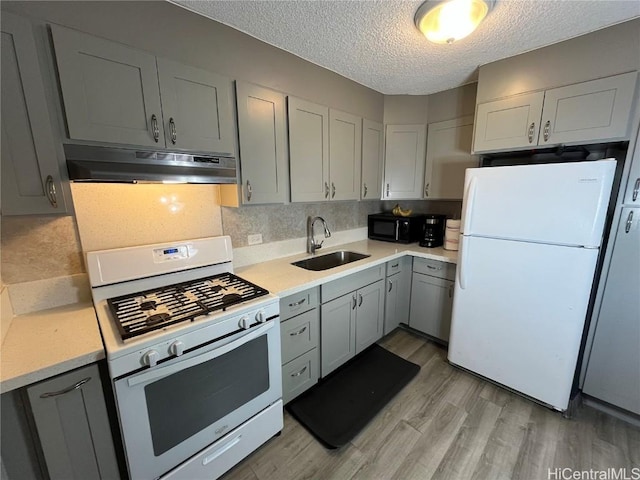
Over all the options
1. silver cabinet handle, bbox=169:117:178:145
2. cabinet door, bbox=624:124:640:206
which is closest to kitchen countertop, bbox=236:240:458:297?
silver cabinet handle, bbox=169:117:178:145

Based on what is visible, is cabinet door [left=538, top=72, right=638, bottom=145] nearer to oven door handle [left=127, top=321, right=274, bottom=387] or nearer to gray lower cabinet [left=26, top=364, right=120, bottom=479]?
oven door handle [left=127, top=321, right=274, bottom=387]

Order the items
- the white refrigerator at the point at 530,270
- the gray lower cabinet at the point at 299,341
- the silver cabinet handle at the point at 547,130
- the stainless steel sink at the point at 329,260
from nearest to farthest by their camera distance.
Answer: the white refrigerator at the point at 530,270, the gray lower cabinet at the point at 299,341, the silver cabinet handle at the point at 547,130, the stainless steel sink at the point at 329,260

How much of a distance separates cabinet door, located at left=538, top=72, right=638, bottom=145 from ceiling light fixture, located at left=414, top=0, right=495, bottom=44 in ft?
2.86

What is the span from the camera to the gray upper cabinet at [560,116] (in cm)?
155

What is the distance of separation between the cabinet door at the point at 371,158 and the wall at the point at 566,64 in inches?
34.3

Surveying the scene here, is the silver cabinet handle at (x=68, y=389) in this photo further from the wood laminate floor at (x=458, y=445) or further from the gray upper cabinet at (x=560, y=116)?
the gray upper cabinet at (x=560, y=116)

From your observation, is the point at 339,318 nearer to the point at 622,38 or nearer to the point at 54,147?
the point at 54,147

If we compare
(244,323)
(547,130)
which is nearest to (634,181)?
(547,130)

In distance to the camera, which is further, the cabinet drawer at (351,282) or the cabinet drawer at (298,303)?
the cabinet drawer at (351,282)

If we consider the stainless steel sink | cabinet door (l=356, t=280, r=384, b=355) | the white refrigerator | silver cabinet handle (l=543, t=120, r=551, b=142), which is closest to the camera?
the white refrigerator

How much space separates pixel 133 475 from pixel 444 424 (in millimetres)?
1720

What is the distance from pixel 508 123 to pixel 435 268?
4.12 feet

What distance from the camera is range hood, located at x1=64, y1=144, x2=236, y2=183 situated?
3.63 ft

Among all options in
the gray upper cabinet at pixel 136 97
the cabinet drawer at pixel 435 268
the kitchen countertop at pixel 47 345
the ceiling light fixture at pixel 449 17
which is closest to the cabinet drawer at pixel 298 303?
the kitchen countertop at pixel 47 345
